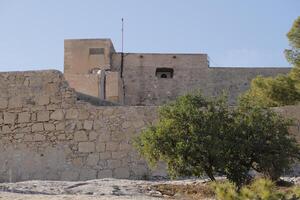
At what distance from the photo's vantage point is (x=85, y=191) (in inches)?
404

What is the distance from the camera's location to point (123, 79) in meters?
30.3

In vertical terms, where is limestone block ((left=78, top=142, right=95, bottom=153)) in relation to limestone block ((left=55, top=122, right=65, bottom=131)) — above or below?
below

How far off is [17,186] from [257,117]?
15.9ft

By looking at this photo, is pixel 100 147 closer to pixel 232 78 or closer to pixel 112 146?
pixel 112 146

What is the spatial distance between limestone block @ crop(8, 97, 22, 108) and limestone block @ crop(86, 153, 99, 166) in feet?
7.98

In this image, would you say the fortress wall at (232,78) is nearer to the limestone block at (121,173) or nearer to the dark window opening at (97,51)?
the dark window opening at (97,51)

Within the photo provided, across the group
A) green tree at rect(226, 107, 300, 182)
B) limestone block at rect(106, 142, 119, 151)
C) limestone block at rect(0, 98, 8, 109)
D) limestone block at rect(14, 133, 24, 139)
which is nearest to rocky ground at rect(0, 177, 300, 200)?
green tree at rect(226, 107, 300, 182)

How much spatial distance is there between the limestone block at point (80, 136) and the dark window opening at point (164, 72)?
1659 centimetres

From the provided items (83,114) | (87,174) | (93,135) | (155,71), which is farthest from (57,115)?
(155,71)

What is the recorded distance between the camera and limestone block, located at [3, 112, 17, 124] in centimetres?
1510

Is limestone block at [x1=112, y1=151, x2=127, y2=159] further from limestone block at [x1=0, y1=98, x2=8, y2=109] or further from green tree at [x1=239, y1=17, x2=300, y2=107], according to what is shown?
green tree at [x1=239, y1=17, x2=300, y2=107]

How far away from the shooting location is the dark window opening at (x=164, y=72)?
31031 millimetres

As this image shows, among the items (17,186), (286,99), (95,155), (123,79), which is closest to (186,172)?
(17,186)

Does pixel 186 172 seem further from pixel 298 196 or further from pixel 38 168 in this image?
pixel 38 168
